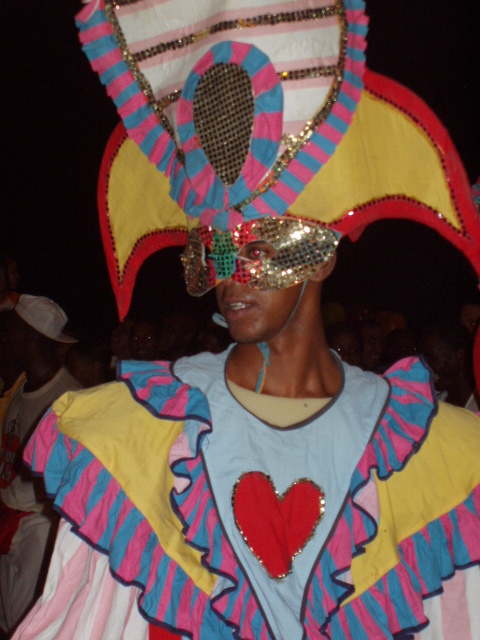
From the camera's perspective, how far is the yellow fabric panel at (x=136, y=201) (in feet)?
5.67

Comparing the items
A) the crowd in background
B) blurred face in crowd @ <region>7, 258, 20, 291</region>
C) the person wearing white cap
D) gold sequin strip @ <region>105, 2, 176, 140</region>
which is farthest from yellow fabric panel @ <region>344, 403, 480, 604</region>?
blurred face in crowd @ <region>7, 258, 20, 291</region>

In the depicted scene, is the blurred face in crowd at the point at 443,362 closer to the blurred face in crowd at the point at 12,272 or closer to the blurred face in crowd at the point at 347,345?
the blurred face in crowd at the point at 347,345

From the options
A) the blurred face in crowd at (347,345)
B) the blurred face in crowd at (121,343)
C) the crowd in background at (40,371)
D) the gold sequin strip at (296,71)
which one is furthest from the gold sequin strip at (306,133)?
the blurred face in crowd at (121,343)

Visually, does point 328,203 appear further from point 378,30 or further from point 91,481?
point 378,30

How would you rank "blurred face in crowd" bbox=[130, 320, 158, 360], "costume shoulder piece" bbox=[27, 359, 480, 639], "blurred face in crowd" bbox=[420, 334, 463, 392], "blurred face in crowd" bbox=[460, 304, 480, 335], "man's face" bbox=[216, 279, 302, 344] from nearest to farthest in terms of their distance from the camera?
"costume shoulder piece" bbox=[27, 359, 480, 639], "man's face" bbox=[216, 279, 302, 344], "blurred face in crowd" bbox=[420, 334, 463, 392], "blurred face in crowd" bbox=[460, 304, 480, 335], "blurred face in crowd" bbox=[130, 320, 158, 360]

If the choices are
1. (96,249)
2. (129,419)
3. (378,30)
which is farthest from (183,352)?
(129,419)

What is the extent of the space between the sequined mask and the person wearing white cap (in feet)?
6.26

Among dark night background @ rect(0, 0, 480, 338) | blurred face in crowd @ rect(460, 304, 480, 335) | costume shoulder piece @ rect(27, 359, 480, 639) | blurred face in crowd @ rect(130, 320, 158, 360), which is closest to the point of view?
costume shoulder piece @ rect(27, 359, 480, 639)

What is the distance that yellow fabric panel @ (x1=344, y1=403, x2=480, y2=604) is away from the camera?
1.57 meters

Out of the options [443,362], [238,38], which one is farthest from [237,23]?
[443,362]

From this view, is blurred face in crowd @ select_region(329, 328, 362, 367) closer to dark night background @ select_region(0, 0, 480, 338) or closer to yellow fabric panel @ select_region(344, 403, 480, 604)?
dark night background @ select_region(0, 0, 480, 338)

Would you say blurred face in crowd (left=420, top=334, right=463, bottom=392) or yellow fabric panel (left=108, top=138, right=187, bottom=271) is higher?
yellow fabric panel (left=108, top=138, right=187, bottom=271)

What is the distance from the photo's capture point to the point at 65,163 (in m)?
5.78

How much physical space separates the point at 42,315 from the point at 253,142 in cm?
231
